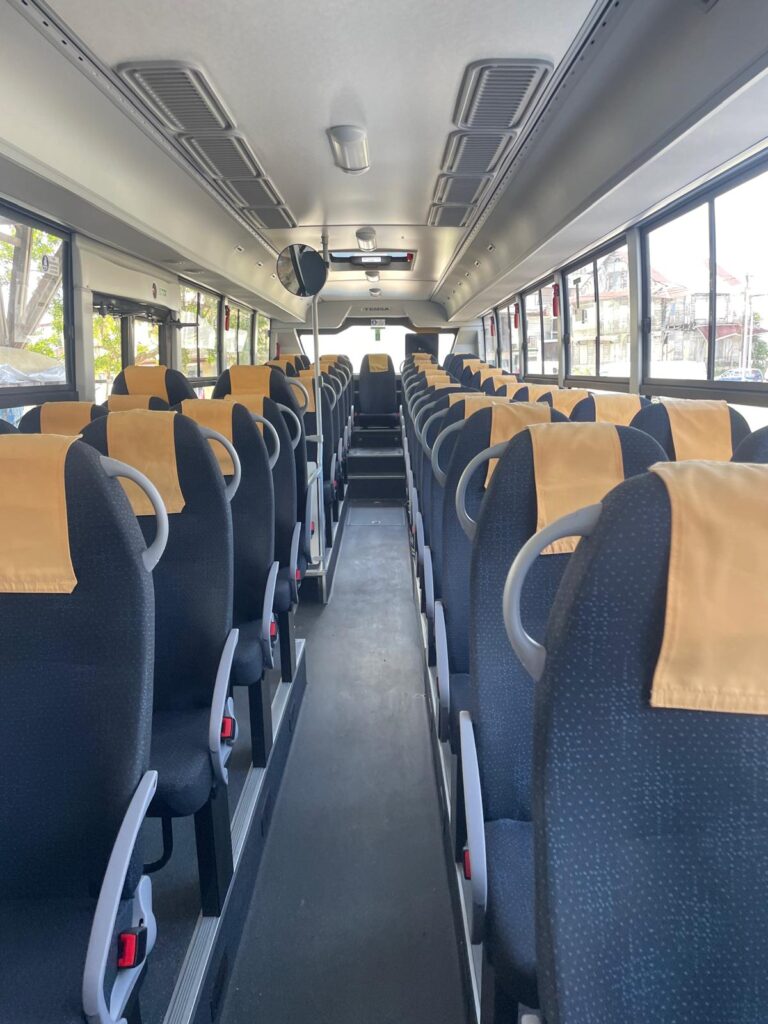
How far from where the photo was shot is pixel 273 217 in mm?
7191

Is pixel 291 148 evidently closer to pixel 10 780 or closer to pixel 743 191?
pixel 743 191

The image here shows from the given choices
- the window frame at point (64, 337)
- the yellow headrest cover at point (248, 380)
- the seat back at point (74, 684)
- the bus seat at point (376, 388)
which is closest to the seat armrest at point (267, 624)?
the seat back at point (74, 684)

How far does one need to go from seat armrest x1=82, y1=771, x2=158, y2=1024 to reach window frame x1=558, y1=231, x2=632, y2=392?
A: 5.30 m

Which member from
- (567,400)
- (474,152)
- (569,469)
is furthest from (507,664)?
(474,152)

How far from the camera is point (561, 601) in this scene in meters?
0.77

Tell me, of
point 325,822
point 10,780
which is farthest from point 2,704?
point 325,822

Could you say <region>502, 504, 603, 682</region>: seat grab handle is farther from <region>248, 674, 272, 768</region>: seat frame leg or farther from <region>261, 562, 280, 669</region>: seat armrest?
<region>248, 674, 272, 768</region>: seat frame leg

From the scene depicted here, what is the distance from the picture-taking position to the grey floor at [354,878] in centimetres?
172

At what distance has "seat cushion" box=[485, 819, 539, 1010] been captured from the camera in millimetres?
1116

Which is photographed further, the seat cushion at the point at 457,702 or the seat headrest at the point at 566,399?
the seat headrest at the point at 566,399

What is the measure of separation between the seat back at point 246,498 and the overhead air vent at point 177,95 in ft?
6.98

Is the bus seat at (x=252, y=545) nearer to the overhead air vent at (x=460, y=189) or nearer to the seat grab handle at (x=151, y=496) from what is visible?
the seat grab handle at (x=151, y=496)

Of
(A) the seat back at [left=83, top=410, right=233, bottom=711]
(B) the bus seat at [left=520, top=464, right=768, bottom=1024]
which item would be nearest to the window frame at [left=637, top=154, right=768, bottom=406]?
(A) the seat back at [left=83, top=410, right=233, bottom=711]

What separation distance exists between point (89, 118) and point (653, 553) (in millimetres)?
4473
